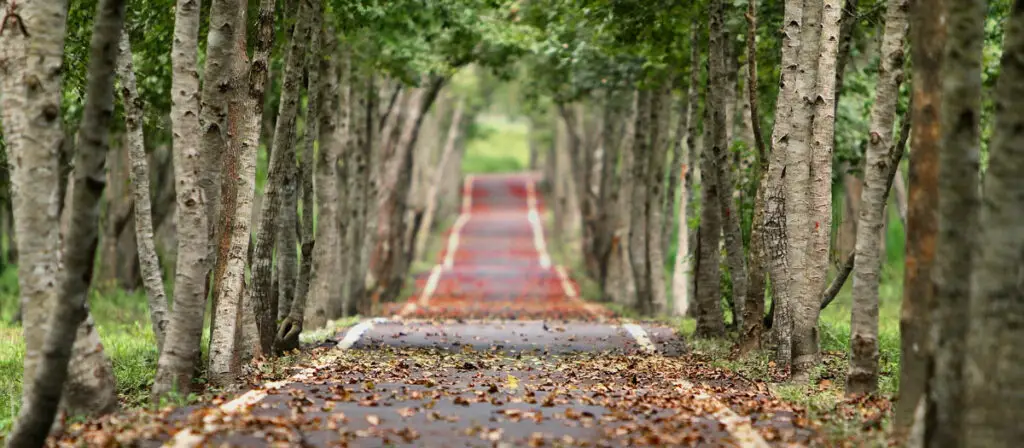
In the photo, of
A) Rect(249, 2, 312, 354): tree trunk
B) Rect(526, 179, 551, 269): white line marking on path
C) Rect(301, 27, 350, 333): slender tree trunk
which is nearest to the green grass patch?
Rect(526, 179, 551, 269): white line marking on path

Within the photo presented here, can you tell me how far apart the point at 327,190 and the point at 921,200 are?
14.9 metres

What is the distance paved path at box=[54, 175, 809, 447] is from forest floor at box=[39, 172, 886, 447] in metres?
0.02

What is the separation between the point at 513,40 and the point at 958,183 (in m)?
18.3

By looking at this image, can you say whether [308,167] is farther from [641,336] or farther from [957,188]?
[957,188]

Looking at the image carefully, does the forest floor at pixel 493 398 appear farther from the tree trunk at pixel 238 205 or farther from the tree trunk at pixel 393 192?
the tree trunk at pixel 393 192

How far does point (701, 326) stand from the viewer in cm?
2047

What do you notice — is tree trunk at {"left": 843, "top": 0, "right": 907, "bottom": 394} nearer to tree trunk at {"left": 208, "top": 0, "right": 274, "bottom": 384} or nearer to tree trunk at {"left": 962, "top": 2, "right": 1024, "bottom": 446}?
tree trunk at {"left": 962, "top": 2, "right": 1024, "bottom": 446}

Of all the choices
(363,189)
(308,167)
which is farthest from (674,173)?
(308,167)

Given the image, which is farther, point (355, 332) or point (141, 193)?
point (355, 332)

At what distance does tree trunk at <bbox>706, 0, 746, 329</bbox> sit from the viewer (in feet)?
60.5

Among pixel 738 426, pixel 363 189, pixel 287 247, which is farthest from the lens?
pixel 363 189

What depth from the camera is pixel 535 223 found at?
71.0m

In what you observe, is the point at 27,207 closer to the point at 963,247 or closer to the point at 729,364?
the point at 963,247

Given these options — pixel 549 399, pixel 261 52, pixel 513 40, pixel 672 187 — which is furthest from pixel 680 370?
pixel 672 187
